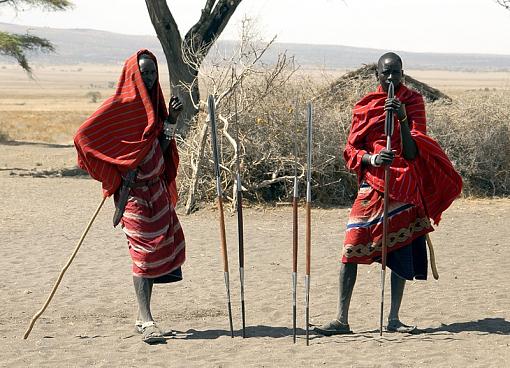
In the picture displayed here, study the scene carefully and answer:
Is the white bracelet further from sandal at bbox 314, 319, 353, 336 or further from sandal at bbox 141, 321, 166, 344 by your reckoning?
sandal at bbox 141, 321, 166, 344

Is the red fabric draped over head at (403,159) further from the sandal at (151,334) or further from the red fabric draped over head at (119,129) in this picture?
the sandal at (151,334)

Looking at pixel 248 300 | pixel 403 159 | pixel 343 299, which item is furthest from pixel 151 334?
pixel 403 159

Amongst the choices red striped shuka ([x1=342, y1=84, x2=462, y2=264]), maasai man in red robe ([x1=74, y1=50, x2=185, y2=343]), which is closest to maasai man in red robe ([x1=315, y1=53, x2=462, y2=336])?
red striped shuka ([x1=342, y1=84, x2=462, y2=264])

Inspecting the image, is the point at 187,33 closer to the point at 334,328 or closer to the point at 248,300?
the point at 248,300

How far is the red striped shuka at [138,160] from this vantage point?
252 inches

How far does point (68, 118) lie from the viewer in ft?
146

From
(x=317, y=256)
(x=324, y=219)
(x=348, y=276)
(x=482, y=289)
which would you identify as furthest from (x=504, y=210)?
(x=348, y=276)

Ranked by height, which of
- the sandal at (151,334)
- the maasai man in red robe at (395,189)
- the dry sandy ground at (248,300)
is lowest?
the dry sandy ground at (248,300)

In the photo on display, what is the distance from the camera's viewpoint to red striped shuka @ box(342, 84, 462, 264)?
248 inches

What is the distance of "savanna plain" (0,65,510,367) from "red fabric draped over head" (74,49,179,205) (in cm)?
117

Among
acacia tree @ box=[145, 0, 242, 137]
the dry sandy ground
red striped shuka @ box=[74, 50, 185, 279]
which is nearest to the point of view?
the dry sandy ground

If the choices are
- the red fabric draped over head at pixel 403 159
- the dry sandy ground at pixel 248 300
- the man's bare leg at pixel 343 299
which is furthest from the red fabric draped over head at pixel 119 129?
the man's bare leg at pixel 343 299

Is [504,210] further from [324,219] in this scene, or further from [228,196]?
[228,196]

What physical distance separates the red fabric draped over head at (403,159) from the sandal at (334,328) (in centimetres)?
92
